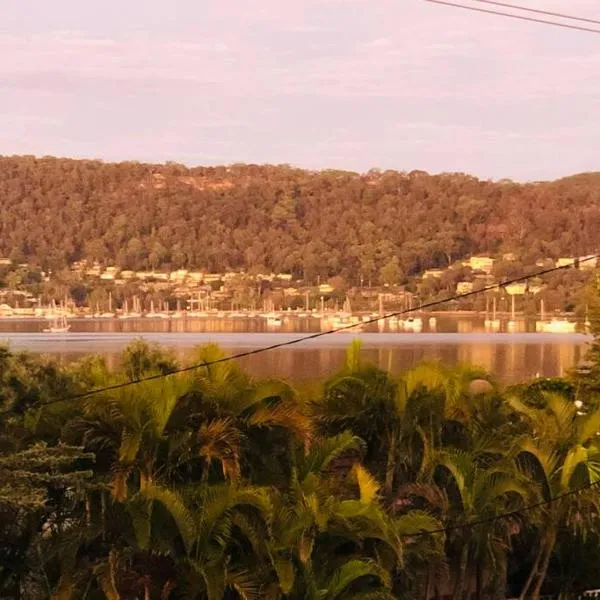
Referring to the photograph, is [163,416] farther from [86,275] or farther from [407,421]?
[86,275]

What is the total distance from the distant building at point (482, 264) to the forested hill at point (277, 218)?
203 centimetres

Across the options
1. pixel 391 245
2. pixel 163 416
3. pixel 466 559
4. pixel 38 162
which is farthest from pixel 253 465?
pixel 38 162

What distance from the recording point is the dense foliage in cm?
931

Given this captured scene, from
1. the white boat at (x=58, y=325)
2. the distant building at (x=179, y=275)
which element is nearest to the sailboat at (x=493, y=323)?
the distant building at (x=179, y=275)

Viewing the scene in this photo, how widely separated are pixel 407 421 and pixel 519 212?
4122 inches

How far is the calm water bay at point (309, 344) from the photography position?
56.8 metres

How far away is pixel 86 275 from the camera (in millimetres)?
117812

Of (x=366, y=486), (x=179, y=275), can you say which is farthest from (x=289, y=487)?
(x=179, y=275)

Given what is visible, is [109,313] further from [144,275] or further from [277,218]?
[277,218]

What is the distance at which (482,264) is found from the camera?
106875 millimetres

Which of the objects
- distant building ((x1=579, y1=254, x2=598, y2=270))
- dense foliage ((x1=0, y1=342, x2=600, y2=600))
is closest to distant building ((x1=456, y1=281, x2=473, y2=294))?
distant building ((x1=579, y1=254, x2=598, y2=270))

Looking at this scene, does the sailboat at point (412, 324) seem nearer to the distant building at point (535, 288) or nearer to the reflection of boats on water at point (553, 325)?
the distant building at point (535, 288)

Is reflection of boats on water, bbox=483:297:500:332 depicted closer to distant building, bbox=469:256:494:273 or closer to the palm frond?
distant building, bbox=469:256:494:273

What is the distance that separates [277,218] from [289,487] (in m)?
114
